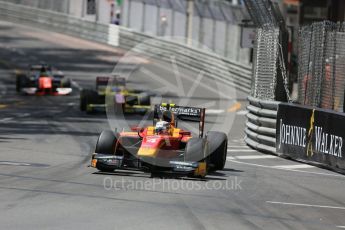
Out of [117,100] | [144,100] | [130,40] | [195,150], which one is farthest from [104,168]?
[130,40]

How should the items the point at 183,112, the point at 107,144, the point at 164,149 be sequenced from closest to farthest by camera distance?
the point at 107,144 < the point at 164,149 < the point at 183,112

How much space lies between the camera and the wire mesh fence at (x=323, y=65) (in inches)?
783

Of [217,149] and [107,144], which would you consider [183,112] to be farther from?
[107,144]

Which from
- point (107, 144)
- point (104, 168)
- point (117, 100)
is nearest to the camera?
point (104, 168)

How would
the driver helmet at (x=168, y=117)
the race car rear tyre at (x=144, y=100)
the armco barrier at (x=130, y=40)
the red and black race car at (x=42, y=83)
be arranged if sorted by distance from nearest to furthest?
the driver helmet at (x=168, y=117) → the race car rear tyre at (x=144, y=100) → the red and black race car at (x=42, y=83) → the armco barrier at (x=130, y=40)

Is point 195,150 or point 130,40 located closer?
point 195,150

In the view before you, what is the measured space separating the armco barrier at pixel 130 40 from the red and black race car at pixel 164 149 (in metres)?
23.2

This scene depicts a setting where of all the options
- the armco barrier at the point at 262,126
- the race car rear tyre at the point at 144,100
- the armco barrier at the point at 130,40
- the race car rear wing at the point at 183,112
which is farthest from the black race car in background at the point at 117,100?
the race car rear wing at the point at 183,112

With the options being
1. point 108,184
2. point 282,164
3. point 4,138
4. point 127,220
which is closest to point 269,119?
point 282,164

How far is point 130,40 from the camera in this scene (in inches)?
2046

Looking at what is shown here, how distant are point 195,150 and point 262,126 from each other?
6.76 metres

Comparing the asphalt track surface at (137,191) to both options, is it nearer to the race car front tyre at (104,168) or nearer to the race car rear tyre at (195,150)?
the race car front tyre at (104,168)

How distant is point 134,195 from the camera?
1331 centimetres

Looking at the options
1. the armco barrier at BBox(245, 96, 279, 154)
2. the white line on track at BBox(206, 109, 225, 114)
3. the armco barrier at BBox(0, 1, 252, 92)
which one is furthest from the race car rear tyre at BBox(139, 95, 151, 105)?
the armco barrier at BBox(0, 1, 252, 92)
